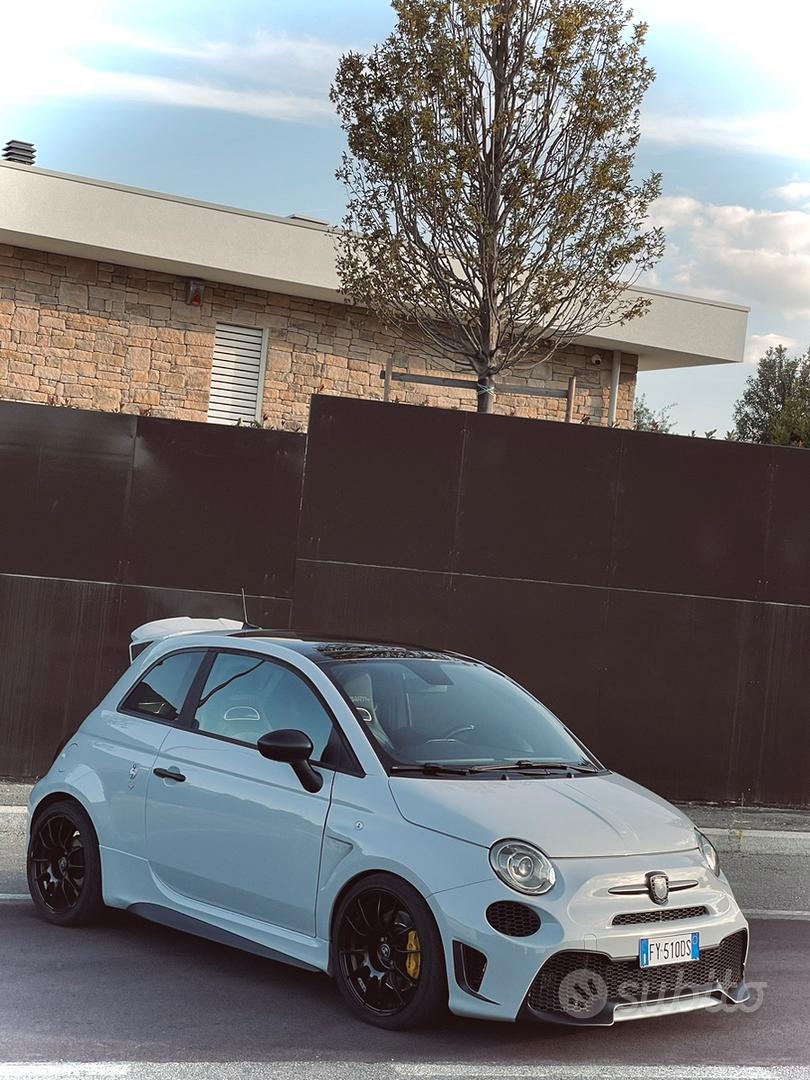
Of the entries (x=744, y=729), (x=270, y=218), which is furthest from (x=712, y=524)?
(x=270, y=218)

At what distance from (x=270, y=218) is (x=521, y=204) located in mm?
6464

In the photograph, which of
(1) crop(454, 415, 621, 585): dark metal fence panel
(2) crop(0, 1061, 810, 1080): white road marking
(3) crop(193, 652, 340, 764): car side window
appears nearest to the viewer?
(2) crop(0, 1061, 810, 1080): white road marking

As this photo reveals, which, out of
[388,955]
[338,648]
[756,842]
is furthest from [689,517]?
[388,955]

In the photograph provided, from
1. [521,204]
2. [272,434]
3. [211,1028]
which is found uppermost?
[521,204]

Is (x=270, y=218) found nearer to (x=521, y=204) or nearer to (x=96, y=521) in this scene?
(x=521, y=204)

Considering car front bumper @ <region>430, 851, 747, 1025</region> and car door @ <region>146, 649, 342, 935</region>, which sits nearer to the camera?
car front bumper @ <region>430, 851, 747, 1025</region>

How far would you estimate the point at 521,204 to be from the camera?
1384cm

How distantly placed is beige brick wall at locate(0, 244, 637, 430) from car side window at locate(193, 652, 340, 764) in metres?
12.4

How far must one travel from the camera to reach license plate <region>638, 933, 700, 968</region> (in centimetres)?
536

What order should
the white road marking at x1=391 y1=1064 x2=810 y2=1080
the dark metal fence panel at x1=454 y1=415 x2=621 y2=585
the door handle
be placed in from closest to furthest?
the white road marking at x1=391 y1=1064 x2=810 y2=1080 < the door handle < the dark metal fence panel at x1=454 y1=415 x2=621 y2=585

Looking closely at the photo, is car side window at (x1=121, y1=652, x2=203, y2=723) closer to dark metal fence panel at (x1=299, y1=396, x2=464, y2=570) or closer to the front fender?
the front fender

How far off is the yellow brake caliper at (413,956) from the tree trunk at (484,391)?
9.12 metres

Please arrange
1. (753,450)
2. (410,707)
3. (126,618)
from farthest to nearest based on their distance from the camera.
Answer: (753,450) < (126,618) < (410,707)

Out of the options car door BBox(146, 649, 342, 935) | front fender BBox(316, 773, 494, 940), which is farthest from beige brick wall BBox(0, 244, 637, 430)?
front fender BBox(316, 773, 494, 940)
